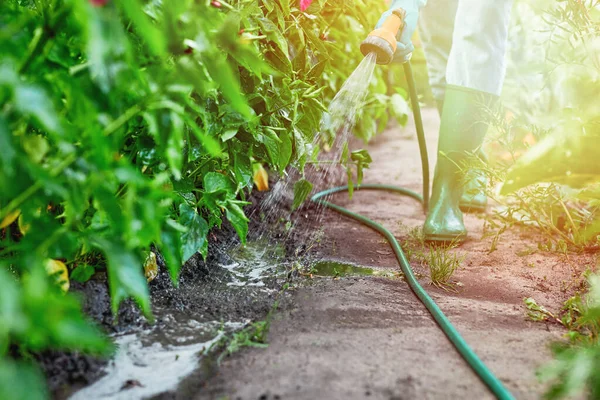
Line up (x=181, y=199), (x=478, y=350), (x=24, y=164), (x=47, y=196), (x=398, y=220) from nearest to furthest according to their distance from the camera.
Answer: (x=24, y=164) → (x=47, y=196) → (x=478, y=350) → (x=181, y=199) → (x=398, y=220)

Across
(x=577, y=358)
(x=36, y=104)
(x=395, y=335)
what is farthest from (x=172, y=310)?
(x=577, y=358)

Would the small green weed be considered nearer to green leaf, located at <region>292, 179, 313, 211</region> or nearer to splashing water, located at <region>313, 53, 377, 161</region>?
green leaf, located at <region>292, 179, 313, 211</region>

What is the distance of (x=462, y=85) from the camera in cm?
221

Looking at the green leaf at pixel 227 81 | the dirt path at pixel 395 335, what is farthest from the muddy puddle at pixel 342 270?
the green leaf at pixel 227 81

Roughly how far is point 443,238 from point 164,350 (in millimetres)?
1324

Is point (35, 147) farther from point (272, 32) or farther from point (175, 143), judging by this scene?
point (272, 32)

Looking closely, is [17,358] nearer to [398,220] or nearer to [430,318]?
[430,318]

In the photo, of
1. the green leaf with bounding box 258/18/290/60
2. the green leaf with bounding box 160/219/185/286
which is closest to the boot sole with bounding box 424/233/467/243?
the green leaf with bounding box 258/18/290/60

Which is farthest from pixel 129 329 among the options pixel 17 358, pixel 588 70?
pixel 588 70

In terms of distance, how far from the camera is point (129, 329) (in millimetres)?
1408

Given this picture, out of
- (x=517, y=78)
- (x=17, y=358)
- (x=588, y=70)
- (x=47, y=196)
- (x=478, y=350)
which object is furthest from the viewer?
(x=517, y=78)

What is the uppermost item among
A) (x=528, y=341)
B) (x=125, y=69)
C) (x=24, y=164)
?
(x=125, y=69)

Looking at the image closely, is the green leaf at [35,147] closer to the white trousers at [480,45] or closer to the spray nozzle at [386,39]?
the spray nozzle at [386,39]

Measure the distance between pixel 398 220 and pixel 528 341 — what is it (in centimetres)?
120
